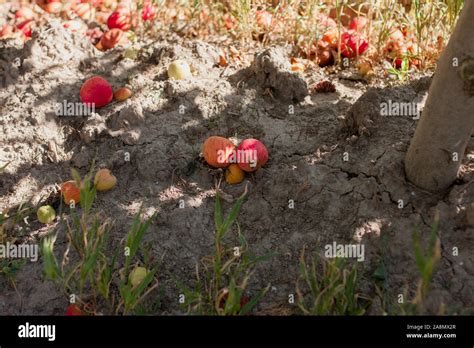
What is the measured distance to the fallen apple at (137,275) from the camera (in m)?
3.00

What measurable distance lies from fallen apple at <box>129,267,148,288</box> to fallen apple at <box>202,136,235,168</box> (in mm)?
766

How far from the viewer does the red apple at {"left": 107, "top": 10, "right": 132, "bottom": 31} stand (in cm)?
482

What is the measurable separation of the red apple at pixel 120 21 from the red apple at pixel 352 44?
5.31 feet

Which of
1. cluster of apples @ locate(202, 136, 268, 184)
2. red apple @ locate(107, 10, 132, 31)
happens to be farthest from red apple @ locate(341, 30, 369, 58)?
red apple @ locate(107, 10, 132, 31)

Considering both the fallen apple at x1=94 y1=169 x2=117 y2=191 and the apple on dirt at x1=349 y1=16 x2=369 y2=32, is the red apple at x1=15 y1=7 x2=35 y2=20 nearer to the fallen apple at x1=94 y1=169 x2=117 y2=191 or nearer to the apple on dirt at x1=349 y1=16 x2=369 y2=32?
the fallen apple at x1=94 y1=169 x2=117 y2=191

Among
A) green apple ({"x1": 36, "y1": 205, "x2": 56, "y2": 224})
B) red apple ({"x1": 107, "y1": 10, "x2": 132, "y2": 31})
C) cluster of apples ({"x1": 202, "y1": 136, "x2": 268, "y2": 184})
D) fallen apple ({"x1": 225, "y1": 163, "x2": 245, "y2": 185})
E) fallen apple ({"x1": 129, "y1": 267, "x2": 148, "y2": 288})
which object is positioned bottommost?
fallen apple ({"x1": 129, "y1": 267, "x2": 148, "y2": 288})

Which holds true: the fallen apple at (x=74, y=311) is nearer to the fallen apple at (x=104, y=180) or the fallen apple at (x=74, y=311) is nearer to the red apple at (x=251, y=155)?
the fallen apple at (x=104, y=180)

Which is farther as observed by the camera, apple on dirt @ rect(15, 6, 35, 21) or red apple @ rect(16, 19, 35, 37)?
apple on dirt @ rect(15, 6, 35, 21)

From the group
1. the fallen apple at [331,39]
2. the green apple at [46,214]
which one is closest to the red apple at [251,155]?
the green apple at [46,214]

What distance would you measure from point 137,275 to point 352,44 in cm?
240

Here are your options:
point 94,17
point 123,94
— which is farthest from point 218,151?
point 94,17

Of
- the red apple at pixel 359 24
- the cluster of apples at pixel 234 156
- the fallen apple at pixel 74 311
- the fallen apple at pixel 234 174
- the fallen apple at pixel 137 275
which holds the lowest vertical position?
the fallen apple at pixel 74 311

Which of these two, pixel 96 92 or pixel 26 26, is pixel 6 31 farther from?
pixel 96 92
